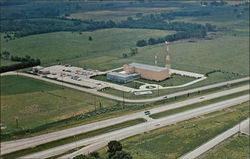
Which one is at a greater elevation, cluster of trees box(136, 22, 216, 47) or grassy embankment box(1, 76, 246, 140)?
cluster of trees box(136, 22, 216, 47)

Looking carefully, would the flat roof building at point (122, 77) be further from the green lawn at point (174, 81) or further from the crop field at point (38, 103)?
the crop field at point (38, 103)

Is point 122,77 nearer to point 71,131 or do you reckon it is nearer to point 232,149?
point 71,131

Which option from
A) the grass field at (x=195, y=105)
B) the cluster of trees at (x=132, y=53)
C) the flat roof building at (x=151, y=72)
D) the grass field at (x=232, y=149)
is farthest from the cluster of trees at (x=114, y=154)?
the cluster of trees at (x=132, y=53)

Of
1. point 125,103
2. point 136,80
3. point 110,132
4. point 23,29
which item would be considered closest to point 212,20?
point 23,29

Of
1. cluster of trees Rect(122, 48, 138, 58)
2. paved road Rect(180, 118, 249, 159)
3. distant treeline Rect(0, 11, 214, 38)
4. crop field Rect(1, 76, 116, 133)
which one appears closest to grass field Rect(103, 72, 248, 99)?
crop field Rect(1, 76, 116, 133)

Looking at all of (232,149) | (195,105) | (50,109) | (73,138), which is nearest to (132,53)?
(195,105)

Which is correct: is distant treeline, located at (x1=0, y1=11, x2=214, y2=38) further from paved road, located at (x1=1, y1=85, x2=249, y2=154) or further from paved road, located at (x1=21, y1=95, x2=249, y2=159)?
paved road, located at (x1=21, y1=95, x2=249, y2=159)
